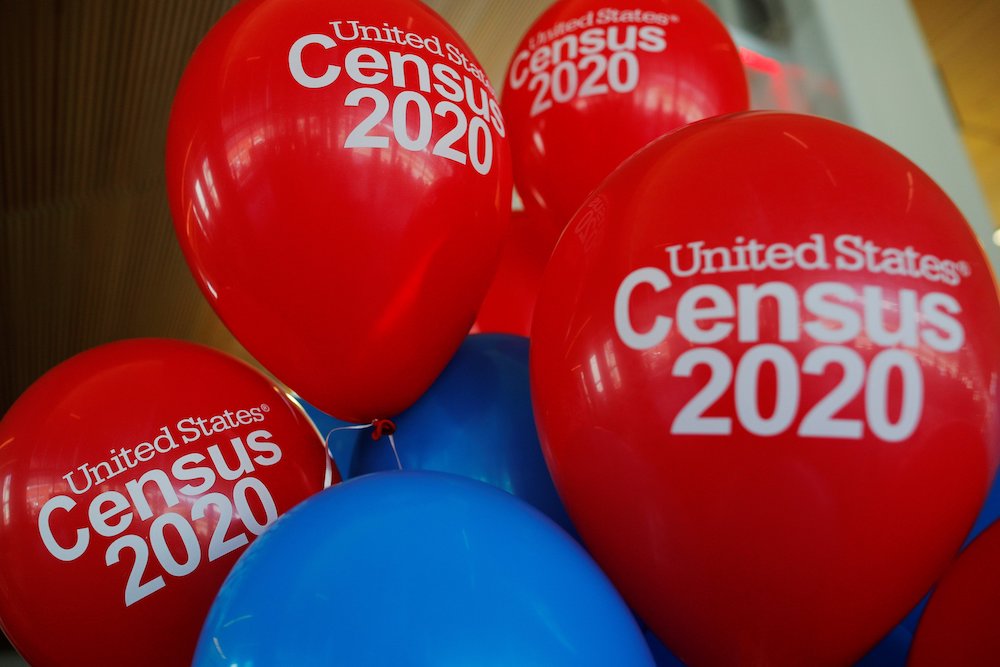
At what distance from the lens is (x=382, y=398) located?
38.4 inches

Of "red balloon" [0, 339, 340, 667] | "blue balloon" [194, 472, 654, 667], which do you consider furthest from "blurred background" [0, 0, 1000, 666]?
"red balloon" [0, 339, 340, 667]

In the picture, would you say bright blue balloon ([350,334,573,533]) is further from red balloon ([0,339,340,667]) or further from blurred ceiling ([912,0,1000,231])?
blurred ceiling ([912,0,1000,231])

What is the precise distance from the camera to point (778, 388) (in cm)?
66

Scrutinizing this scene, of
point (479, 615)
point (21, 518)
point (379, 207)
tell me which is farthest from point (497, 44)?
point (479, 615)

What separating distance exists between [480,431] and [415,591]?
15.7 inches

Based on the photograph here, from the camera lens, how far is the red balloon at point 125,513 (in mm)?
881

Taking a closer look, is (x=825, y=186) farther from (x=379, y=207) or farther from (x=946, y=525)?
(x=379, y=207)

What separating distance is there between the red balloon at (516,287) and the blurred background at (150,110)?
0.77m

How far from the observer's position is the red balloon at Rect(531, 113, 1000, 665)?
66 cm

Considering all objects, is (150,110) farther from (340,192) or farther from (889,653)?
(889,653)

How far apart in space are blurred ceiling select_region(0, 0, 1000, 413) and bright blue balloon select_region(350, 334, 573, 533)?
1.92 metres

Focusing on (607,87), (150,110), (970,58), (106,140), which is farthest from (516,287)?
(970,58)

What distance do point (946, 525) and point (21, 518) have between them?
903 millimetres

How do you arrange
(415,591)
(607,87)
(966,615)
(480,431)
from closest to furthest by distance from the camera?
(415,591) < (966,615) < (480,431) < (607,87)
